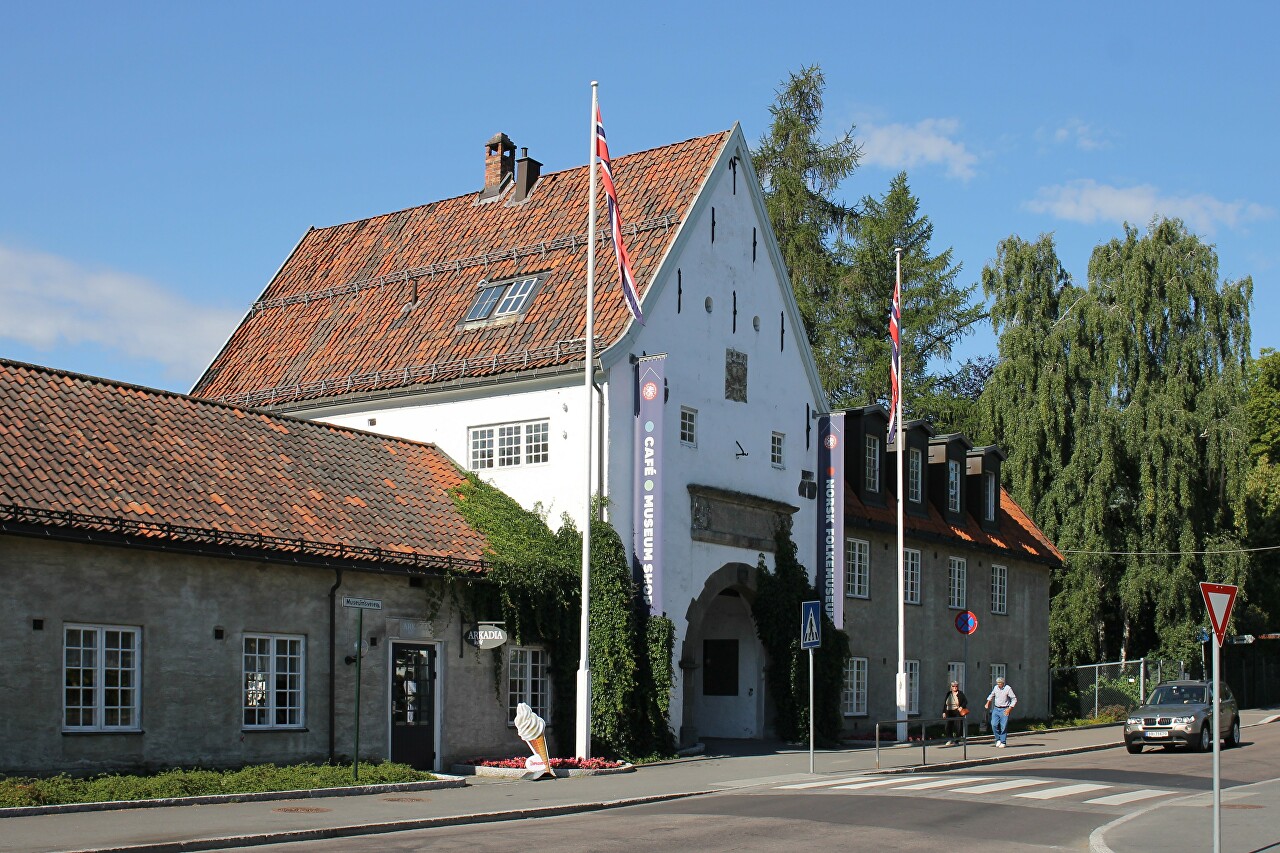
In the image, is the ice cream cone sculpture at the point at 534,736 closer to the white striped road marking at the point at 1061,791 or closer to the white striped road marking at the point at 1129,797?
the white striped road marking at the point at 1061,791

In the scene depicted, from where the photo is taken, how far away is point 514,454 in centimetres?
2844

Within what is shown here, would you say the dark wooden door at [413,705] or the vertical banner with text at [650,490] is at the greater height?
the vertical banner with text at [650,490]

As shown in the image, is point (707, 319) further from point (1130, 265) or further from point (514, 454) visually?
point (1130, 265)

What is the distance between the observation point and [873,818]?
692 inches

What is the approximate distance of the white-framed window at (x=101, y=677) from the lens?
19.2 m

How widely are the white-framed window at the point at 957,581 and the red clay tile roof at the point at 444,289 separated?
15362 millimetres

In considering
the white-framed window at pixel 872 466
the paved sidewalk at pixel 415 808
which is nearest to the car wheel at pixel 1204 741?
the paved sidewalk at pixel 415 808

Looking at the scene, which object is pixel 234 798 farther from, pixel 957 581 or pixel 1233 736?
pixel 957 581

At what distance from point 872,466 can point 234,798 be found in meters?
22.4

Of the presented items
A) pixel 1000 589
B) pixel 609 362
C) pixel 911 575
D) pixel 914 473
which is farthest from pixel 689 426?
pixel 1000 589

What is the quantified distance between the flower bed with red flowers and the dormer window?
9.79m

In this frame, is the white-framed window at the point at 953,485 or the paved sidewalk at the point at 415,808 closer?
the paved sidewalk at the point at 415,808

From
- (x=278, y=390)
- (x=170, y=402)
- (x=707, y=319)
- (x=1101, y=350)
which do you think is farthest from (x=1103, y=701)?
(x=170, y=402)

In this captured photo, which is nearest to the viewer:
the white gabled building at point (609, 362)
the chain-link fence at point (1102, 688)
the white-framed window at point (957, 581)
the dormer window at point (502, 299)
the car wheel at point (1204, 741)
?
the white gabled building at point (609, 362)
